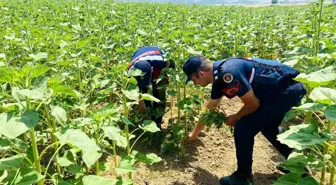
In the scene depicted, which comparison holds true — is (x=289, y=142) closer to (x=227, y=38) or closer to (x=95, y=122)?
(x=95, y=122)

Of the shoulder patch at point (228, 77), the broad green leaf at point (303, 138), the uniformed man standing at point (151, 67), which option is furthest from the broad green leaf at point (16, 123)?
the uniformed man standing at point (151, 67)

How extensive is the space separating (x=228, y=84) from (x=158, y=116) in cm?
134

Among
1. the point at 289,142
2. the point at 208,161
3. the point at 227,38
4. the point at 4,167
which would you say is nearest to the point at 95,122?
the point at 4,167

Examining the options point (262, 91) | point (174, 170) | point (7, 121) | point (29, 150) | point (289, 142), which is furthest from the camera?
point (174, 170)

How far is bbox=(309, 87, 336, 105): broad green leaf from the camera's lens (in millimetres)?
1922

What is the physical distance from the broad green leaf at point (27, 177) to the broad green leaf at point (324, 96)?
152 cm

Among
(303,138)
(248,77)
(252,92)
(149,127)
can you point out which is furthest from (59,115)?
(248,77)

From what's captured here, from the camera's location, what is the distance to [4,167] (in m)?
1.81

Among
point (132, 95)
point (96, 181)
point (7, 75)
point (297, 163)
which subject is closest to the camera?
point (7, 75)

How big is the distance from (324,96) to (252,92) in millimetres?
1579

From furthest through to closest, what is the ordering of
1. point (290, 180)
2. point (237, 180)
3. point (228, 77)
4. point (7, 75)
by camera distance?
1. point (237, 180)
2. point (228, 77)
3. point (290, 180)
4. point (7, 75)

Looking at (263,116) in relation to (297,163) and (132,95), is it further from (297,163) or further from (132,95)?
(132,95)

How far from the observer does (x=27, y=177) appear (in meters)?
A: 1.75

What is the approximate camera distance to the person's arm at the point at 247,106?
3.54 metres
